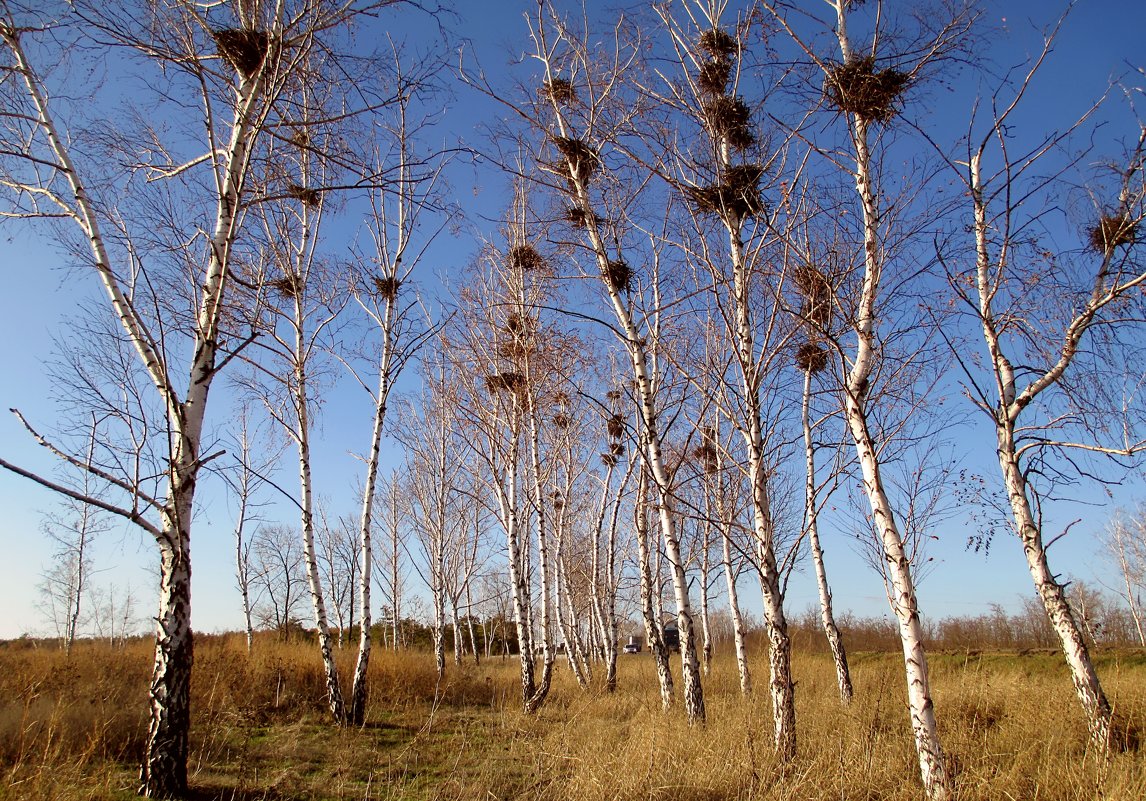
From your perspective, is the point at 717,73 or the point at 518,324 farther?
the point at 518,324

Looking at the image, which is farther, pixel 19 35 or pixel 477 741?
pixel 477 741

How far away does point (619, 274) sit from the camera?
815 cm

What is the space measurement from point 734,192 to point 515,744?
7164 millimetres

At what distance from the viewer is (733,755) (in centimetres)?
513

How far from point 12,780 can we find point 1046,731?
8.68 metres

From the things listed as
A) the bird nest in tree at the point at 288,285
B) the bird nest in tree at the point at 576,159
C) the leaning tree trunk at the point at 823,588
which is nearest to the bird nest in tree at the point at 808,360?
the leaning tree trunk at the point at 823,588

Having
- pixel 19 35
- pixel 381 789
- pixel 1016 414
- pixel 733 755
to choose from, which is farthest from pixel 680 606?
pixel 19 35

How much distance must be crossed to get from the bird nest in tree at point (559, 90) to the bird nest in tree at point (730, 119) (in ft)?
7.37

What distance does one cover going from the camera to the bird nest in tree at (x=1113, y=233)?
21.1ft

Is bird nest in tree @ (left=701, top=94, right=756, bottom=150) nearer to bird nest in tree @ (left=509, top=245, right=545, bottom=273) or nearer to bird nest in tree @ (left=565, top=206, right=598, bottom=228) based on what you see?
bird nest in tree @ (left=565, top=206, right=598, bottom=228)

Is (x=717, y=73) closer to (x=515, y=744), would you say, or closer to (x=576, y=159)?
(x=576, y=159)

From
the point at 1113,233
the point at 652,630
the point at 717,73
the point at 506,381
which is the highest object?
the point at 717,73

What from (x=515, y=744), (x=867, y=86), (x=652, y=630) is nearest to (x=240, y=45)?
(x=867, y=86)

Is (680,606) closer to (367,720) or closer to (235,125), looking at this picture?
(367,720)
